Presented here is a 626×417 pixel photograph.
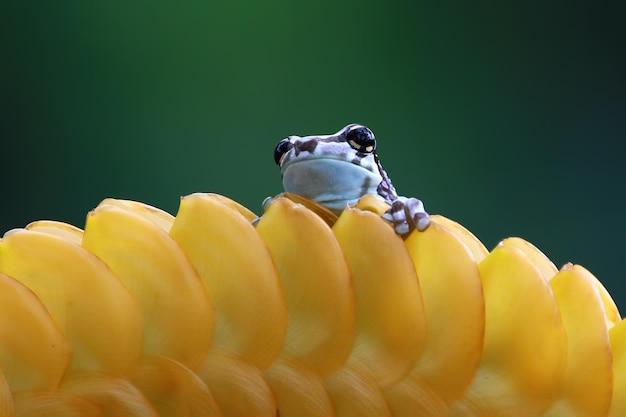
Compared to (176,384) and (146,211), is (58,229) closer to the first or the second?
(146,211)

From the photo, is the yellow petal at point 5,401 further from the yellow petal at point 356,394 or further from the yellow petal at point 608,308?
the yellow petal at point 608,308

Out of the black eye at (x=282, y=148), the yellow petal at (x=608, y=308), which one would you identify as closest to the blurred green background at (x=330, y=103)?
the black eye at (x=282, y=148)

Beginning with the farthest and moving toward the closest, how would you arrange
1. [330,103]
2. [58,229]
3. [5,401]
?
[330,103], [58,229], [5,401]

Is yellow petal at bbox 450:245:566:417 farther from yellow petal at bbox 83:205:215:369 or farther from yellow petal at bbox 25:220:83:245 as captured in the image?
yellow petal at bbox 25:220:83:245

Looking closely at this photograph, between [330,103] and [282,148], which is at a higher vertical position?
[282,148]

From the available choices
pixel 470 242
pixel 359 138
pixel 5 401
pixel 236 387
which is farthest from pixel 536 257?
pixel 5 401

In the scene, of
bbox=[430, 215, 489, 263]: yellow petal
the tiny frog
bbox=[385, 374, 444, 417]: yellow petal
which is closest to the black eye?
the tiny frog

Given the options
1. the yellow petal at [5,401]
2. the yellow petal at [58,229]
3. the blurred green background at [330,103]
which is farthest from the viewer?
the blurred green background at [330,103]
